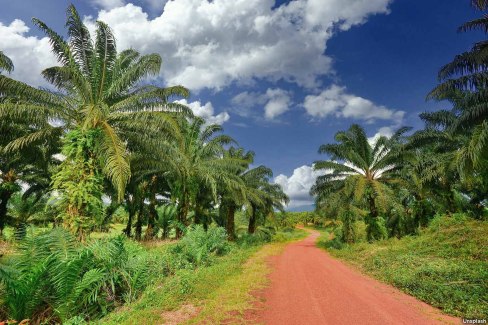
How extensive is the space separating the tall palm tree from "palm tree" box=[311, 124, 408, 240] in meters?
13.0

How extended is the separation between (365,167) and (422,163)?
4.03m

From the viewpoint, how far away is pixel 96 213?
38.7ft

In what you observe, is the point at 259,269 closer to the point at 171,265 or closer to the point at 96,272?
the point at 171,265

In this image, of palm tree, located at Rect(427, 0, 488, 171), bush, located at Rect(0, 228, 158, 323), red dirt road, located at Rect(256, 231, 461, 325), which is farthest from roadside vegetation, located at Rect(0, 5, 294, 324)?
palm tree, located at Rect(427, 0, 488, 171)

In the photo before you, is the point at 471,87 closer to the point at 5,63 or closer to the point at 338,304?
the point at 338,304

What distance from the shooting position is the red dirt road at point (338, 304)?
622 centimetres

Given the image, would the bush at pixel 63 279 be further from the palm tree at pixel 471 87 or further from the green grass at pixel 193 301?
the palm tree at pixel 471 87

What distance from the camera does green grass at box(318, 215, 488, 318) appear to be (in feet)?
24.4

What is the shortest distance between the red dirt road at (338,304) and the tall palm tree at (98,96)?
21.1 ft

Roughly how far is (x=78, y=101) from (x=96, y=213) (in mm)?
4520

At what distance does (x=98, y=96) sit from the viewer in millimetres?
12508

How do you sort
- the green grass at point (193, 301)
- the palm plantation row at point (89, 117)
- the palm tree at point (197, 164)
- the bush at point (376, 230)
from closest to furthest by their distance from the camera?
the green grass at point (193, 301)
the palm plantation row at point (89, 117)
the palm tree at point (197, 164)
the bush at point (376, 230)

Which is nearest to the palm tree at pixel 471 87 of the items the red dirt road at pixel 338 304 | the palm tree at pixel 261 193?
the red dirt road at pixel 338 304

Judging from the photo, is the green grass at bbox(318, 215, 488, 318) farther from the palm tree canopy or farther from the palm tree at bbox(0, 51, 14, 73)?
the palm tree at bbox(0, 51, 14, 73)
